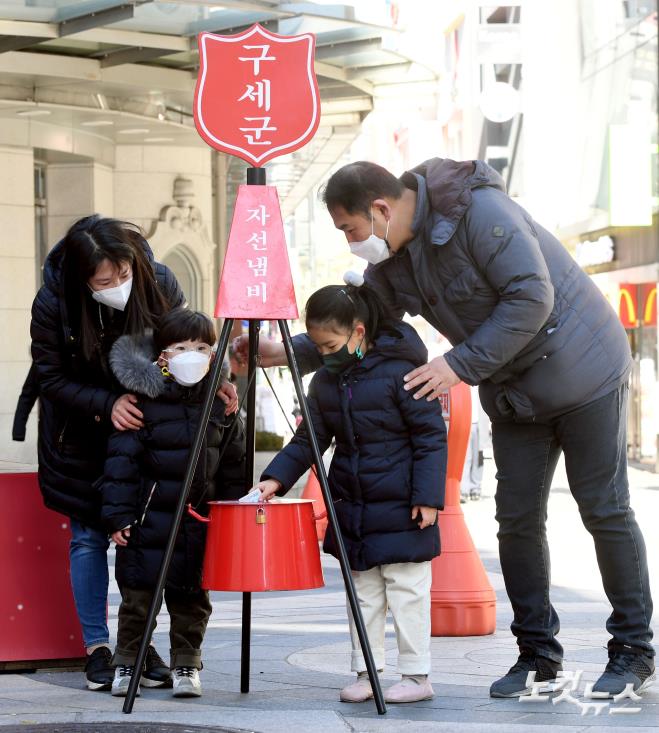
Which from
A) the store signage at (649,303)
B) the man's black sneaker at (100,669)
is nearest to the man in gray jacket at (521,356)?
the man's black sneaker at (100,669)

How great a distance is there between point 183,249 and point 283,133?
Answer: 46.4 ft

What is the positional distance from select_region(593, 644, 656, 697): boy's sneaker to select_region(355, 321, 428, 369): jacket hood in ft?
3.69

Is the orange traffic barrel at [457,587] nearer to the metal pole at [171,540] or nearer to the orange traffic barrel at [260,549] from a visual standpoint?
the orange traffic barrel at [260,549]

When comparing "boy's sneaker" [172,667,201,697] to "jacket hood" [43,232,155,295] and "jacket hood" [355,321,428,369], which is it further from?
"jacket hood" [43,232,155,295]

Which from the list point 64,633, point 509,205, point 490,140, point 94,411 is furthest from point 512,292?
point 490,140

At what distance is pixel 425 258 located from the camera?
4.68 metres

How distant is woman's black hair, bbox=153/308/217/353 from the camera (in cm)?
493

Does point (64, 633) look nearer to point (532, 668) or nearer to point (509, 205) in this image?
point (532, 668)

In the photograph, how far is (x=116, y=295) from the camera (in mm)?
4988

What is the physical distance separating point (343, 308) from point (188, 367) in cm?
56

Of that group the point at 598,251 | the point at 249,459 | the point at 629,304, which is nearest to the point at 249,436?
the point at 249,459

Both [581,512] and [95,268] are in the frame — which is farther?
[95,268]

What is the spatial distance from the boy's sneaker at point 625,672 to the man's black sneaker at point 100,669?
1651 mm

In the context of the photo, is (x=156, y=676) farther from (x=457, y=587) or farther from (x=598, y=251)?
(x=598, y=251)
